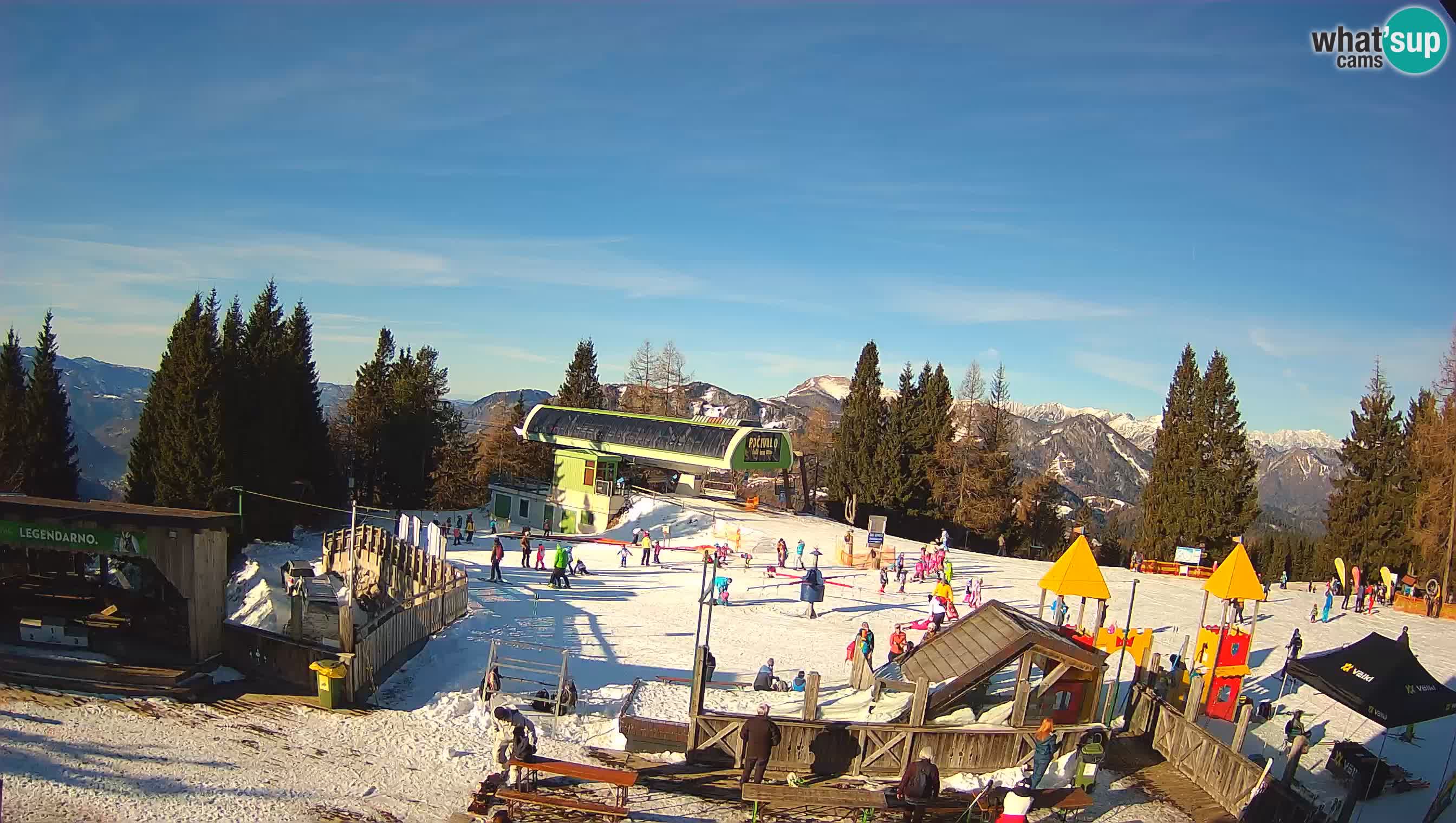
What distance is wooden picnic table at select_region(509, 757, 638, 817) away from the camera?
1098 centimetres

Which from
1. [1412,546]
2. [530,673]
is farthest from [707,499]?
[1412,546]

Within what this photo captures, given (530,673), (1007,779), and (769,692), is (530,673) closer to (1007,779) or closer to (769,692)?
(769,692)

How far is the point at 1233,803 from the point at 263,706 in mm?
15802

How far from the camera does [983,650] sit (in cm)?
1322

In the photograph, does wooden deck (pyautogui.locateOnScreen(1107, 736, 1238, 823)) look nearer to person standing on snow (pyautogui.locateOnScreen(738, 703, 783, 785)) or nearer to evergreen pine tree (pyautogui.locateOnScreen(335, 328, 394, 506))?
person standing on snow (pyautogui.locateOnScreen(738, 703, 783, 785))

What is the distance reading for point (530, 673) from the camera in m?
16.8

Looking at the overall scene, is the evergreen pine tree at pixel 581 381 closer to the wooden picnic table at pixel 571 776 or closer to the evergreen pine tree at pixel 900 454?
the evergreen pine tree at pixel 900 454

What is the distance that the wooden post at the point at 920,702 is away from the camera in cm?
1270

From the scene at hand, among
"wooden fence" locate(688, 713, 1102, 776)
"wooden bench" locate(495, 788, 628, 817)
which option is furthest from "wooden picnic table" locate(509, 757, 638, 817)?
"wooden fence" locate(688, 713, 1102, 776)

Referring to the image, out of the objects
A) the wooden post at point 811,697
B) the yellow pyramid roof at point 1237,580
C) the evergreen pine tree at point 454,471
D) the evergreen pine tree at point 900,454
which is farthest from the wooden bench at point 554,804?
the evergreen pine tree at point 454,471

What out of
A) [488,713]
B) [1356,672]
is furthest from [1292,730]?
[488,713]

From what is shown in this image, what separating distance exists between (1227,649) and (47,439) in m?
44.9

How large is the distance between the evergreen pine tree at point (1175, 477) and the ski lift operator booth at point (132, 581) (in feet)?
161

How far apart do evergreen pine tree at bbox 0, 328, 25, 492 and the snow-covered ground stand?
15309 mm
